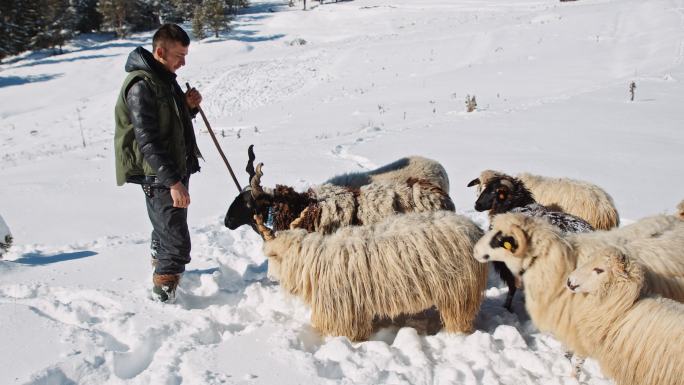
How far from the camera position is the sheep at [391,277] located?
356 centimetres

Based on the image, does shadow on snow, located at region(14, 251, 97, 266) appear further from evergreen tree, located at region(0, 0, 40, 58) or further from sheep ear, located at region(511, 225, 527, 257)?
evergreen tree, located at region(0, 0, 40, 58)

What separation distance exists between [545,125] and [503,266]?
801 cm

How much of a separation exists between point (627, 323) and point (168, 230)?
3.29 metres

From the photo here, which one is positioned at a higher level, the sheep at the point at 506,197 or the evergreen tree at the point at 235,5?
the evergreen tree at the point at 235,5

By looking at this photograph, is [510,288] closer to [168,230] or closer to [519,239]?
[519,239]

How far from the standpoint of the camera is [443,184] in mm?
5793

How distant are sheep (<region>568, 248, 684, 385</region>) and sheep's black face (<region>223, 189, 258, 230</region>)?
2965mm

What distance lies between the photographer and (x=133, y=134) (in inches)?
146

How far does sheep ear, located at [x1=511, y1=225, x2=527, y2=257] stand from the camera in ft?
10.5

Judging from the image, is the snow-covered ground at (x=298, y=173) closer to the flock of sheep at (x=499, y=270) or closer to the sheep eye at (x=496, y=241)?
the flock of sheep at (x=499, y=270)

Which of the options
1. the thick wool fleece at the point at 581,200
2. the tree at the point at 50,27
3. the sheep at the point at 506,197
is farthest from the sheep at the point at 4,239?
the tree at the point at 50,27

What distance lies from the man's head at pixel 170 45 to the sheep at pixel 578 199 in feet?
11.3

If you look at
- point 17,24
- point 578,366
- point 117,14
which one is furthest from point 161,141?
point 117,14

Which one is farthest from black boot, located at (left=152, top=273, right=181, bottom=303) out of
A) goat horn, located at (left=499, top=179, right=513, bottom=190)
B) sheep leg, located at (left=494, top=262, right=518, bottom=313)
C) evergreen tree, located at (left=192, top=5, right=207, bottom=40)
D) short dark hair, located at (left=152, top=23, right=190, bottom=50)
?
evergreen tree, located at (left=192, top=5, right=207, bottom=40)
